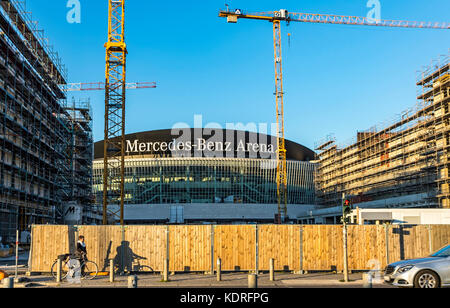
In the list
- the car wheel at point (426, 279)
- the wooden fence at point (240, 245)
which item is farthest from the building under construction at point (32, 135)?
the car wheel at point (426, 279)

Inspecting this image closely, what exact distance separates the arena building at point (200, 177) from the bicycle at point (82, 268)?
78.6m

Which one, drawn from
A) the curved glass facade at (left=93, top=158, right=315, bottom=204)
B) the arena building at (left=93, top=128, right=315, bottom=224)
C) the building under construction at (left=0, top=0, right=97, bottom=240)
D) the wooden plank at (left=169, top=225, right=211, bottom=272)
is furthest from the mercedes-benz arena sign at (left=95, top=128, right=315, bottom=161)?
the wooden plank at (left=169, top=225, right=211, bottom=272)

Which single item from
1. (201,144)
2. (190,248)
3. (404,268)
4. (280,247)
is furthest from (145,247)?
(201,144)

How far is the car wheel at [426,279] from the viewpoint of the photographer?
1521 cm

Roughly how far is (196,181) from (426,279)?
90.2 metres

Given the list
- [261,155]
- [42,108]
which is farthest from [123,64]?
[261,155]

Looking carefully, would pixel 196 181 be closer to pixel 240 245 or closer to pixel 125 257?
pixel 240 245

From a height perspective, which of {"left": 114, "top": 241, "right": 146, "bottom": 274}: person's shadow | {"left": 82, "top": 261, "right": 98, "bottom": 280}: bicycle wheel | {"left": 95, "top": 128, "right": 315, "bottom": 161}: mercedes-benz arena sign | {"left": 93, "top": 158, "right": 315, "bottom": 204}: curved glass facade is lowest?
{"left": 82, "top": 261, "right": 98, "bottom": 280}: bicycle wheel

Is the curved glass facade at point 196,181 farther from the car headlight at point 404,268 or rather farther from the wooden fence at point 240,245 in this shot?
the car headlight at point 404,268

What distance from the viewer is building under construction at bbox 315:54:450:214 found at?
5784 cm

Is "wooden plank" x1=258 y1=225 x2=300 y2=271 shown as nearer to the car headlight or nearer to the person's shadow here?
the person's shadow

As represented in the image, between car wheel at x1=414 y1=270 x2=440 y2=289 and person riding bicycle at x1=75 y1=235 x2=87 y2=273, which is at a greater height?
person riding bicycle at x1=75 y1=235 x2=87 y2=273
